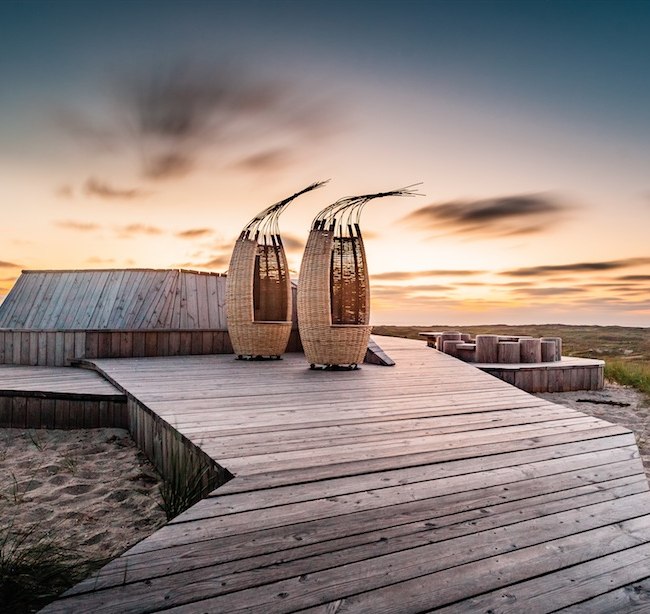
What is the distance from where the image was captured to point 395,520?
1789mm

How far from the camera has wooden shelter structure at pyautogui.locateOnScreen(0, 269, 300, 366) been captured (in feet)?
23.5

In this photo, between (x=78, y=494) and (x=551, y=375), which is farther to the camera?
(x=551, y=375)

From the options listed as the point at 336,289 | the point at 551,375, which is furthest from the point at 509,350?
the point at 336,289

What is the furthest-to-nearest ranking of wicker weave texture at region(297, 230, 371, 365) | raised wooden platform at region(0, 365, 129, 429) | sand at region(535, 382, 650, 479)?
wicker weave texture at region(297, 230, 371, 365), sand at region(535, 382, 650, 479), raised wooden platform at region(0, 365, 129, 429)

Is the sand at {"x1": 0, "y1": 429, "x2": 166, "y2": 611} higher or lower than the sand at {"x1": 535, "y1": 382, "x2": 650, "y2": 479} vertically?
higher

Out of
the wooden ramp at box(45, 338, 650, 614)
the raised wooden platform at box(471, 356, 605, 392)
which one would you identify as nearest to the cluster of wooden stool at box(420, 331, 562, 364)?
the raised wooden platform at box(471, 356, 605, 392)

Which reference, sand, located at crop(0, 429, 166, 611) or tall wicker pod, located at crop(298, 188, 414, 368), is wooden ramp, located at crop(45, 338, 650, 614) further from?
tall wicker pod, located at crop(298, 188, 414, 368)

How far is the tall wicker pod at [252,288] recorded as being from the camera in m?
6.39

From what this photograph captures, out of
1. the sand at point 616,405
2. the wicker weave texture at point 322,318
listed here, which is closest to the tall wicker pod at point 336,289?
the wicker weave texture at point 322,318

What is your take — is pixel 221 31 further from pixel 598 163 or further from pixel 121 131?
pixel 598 163

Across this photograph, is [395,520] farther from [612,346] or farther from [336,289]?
[612,346]

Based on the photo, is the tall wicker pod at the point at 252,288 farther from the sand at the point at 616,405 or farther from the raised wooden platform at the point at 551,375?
the sand at the point at 616,405

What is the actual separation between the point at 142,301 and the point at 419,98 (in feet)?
17.3

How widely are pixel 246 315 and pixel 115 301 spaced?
2643 mm
